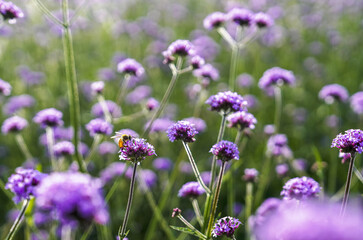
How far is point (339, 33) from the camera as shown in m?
8.62

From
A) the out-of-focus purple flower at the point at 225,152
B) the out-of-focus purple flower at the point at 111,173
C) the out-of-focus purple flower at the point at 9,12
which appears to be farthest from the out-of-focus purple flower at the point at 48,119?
the out-of-focus purple flower at the point at 225,152

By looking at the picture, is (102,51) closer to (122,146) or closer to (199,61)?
(199,61)

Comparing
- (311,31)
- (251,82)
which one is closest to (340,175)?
(251,82)

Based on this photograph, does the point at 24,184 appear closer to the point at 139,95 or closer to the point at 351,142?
the point at 351,142

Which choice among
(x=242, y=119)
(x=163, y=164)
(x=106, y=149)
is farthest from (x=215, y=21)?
(x=106, y=149)

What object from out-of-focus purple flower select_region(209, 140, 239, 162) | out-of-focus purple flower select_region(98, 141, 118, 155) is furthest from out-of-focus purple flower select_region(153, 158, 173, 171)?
out-of-focus purple flower select_region(209, 140, 239, 162)

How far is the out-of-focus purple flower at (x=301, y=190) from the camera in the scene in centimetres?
172

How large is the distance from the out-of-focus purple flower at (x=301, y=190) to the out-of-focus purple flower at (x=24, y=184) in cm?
113

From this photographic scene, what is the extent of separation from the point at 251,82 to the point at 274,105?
2.09ft

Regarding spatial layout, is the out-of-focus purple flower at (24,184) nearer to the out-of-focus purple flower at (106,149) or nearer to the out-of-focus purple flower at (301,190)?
the out-of-focus purple flower at (301,190)

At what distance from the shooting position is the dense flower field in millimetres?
1629

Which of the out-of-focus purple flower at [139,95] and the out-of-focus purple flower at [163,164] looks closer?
the out-of-focus purple flower at [163,164]

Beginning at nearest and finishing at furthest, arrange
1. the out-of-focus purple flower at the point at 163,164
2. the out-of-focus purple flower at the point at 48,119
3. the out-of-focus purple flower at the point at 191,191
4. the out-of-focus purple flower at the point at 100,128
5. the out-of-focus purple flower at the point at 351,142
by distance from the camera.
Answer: the out-of-focus purple flower at the point at 351,142 < the out-of-focus purple flower at the point at 191,191 < the out-of-focus purple flower at the point at 100,128 < the out-of-focus purple flower at the point at 48,119 < the out-of-focus purple flower at the point at 163,164

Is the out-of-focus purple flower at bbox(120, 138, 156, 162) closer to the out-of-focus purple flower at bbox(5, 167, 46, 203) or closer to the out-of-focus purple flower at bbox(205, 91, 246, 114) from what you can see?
the out-of-focus purple flower at bbox(5, 167, 46, 203)
